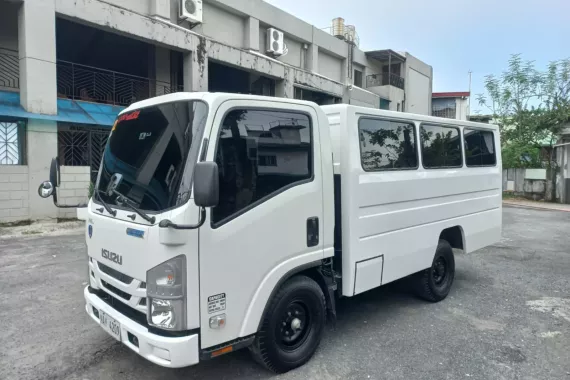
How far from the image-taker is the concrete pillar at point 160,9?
1277 centimetres

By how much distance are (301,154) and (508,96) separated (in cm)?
2209

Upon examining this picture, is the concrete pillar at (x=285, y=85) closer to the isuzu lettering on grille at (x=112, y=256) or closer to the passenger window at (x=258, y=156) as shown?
the passenger window at (x=258, y=156)

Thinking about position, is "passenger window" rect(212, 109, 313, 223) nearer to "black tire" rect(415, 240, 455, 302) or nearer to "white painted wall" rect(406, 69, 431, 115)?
"black tire" rect(415, 240, 455, 302)

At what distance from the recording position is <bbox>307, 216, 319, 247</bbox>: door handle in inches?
135

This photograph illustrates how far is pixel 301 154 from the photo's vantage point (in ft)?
11.2

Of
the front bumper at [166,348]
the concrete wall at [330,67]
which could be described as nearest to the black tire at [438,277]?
the front bumper at [166,348]

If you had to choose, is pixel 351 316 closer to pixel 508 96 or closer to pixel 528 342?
pixel 528 342

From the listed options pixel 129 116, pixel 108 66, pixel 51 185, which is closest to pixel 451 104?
pixel 108 66

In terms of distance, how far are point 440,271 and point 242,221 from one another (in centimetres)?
350

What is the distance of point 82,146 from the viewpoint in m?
11.5

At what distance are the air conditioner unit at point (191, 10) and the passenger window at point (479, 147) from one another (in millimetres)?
10996

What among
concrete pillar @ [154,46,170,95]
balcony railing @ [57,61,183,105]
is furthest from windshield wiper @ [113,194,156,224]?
concrete pillar @ [154,46,170,95]

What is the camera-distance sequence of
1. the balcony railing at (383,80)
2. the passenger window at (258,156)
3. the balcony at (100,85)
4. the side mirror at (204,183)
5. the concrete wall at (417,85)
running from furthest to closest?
the concrete wall at (417,85), the balcony railing at (383,80), the balcony at (100,85), the passenger window at (258,156), the side mirror at (204,183)

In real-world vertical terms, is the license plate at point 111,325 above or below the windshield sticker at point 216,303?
below
